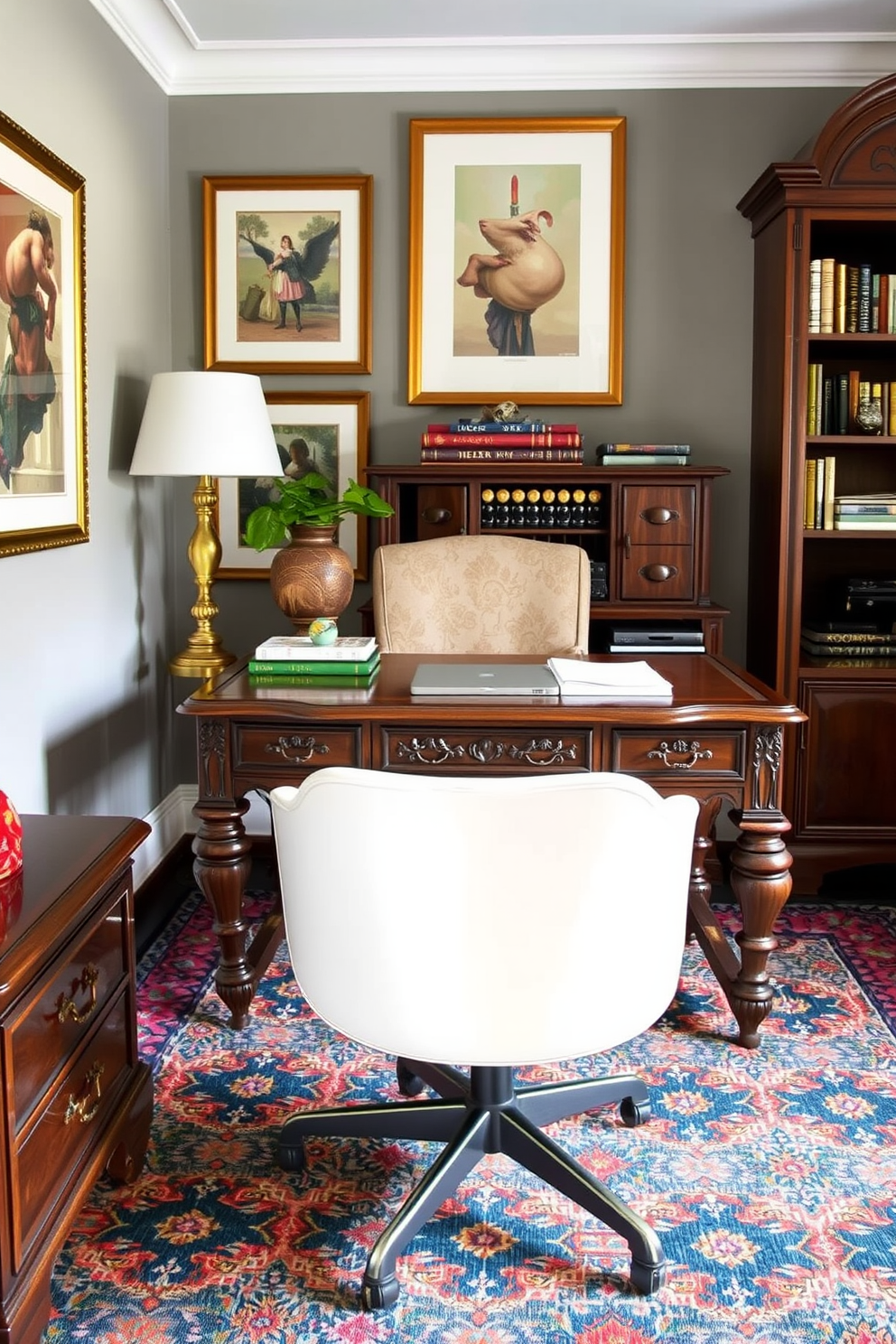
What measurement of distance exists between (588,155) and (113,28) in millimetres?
1608

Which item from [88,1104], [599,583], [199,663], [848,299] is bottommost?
[88,1104]

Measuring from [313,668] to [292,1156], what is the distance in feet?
3.65

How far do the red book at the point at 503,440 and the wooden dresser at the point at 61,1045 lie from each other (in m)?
2.08

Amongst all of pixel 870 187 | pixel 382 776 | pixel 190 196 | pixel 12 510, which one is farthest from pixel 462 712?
pixel 190 196

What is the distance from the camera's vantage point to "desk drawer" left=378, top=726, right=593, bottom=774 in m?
2.67

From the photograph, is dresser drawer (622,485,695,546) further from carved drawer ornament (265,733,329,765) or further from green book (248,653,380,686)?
carved drawer ornament (265,733,329,765)

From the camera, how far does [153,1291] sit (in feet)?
6.40

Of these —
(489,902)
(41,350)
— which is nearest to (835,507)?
(41,350)

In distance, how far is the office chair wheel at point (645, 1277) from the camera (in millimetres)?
1931

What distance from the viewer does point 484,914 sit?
174 cm

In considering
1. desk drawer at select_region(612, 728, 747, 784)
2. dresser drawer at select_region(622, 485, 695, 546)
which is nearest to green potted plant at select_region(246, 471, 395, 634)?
dresser drawer at select_region(622, 485, 695, 546)

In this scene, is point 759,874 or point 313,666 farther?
point 313,666

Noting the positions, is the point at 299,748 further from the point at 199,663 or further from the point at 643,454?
the point at 643,454

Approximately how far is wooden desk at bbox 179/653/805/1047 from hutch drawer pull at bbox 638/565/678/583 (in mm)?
1172
